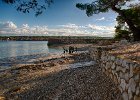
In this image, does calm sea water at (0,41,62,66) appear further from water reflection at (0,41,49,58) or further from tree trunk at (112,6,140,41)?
tree trunk at (112,6,140,41)

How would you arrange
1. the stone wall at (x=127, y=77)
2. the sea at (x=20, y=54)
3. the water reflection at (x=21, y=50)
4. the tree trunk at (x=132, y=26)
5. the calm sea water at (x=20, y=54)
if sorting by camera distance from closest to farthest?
the stone wall at (x=127, y=77) → the tree trunk at (x=132, y=26) → the sea at (x=20, y=54) → the calm sea water at (x=20, y=54) → the water reflection at (x=21, y=50)

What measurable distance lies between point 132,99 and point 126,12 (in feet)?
77.2

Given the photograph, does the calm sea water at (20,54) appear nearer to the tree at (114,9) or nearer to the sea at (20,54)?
the sea at (20,54)

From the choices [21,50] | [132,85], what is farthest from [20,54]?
[132,85]

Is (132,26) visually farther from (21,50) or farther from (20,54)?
(21,50)

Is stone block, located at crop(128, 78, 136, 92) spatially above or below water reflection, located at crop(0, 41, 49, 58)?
above

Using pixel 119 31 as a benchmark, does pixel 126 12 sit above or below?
above

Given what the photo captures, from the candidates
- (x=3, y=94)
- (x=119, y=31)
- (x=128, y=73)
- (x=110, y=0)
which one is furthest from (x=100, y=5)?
(x=128, y=73)

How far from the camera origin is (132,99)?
25.0ft

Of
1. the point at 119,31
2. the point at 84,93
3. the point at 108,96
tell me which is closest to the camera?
A: the point at 108,96

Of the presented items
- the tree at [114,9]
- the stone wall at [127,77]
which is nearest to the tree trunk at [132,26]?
the tree at [114,9]

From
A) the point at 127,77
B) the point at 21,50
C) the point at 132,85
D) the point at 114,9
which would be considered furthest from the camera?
the point at 21,50

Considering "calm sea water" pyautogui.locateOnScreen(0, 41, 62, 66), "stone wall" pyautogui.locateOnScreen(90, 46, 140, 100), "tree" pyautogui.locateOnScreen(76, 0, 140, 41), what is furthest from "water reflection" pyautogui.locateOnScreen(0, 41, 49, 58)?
"stone wall" pyautogui.locateOnScreen(90, 46, 140, 100)

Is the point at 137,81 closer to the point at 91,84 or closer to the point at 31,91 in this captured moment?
the point at 91,84
